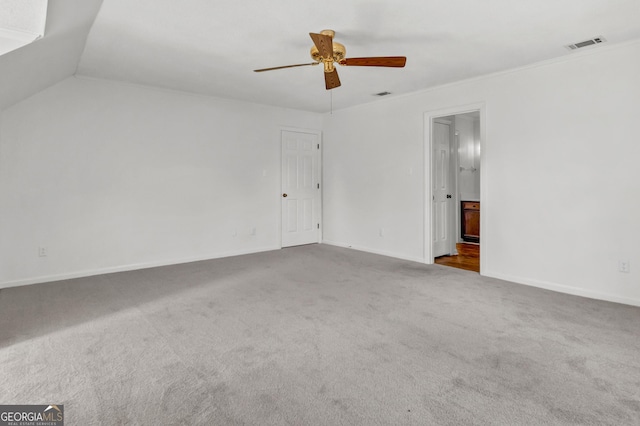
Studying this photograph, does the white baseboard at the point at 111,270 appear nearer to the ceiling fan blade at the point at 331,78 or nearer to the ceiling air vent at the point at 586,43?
the ceiling fan blade at the point at 331,78

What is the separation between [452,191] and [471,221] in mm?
1459

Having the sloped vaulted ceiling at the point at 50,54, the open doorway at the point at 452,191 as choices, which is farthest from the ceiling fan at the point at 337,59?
the open doorway at the point at 452,191

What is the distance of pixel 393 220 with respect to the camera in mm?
5621

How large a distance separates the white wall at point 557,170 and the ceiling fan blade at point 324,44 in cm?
243

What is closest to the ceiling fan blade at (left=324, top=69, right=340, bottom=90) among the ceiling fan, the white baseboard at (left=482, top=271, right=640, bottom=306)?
the ceiling fan

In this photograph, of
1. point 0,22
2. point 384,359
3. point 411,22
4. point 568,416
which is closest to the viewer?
point 568,416

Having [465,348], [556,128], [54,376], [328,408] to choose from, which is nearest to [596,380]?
[465,348]

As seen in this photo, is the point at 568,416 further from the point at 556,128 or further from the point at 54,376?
the point at 556,128

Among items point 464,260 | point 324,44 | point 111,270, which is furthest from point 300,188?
point 324,44

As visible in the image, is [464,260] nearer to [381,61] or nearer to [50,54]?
[381,61]

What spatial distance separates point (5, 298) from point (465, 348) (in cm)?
428

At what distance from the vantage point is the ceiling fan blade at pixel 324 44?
263cm

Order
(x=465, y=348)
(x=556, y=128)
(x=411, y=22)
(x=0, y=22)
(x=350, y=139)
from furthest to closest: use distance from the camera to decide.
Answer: (x=350, y=139), (x=556, y=128), (x=411, y=22), (x=465, y=348), (x=0, y=22)

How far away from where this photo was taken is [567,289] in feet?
12.4
